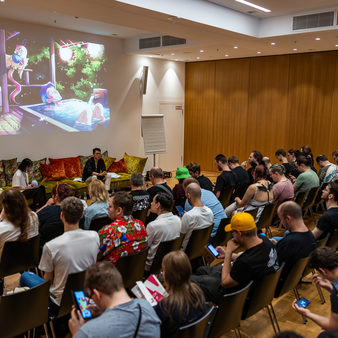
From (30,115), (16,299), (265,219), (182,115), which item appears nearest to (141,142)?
(182,115)

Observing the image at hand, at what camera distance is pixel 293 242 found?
11.0 feet

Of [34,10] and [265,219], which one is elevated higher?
[34,10]

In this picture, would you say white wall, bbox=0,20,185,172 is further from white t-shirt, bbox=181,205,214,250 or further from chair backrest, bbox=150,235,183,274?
chair backrest, bbox=150,235,183,274

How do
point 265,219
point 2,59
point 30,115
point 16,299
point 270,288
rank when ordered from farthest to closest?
point 30,115 < point 2,59 < point 265,219 < point 270,288 < point 16,299

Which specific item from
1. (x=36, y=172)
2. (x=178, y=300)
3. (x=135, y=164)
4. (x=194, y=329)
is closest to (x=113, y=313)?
(x=178, y=300)

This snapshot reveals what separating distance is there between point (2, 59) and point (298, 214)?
7103 mm

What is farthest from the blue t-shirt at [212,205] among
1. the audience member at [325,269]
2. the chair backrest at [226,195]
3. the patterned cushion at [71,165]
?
the patterned cushion at [71,165]

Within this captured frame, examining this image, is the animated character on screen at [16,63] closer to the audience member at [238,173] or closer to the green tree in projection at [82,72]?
the green tree in projection at [82,72]

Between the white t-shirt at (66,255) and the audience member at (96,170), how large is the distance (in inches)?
230

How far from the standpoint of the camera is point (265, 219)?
5223mm

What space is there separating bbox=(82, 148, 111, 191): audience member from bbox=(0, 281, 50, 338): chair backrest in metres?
6.12

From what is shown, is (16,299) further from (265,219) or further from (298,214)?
(265,219)

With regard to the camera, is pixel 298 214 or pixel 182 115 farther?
pixel 182 115

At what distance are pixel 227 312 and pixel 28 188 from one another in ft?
17.8
